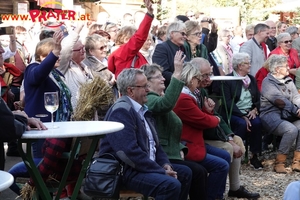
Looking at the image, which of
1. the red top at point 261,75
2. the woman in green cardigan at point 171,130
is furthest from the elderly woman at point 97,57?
the red top at point 261,75

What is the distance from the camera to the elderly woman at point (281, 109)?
8.22 meters

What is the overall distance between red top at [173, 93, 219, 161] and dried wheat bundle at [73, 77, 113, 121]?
35.6 inches

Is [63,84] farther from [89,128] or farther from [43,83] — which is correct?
[89,128]

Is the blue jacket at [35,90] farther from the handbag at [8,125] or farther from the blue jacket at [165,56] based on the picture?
the blue jacket at [165,56]

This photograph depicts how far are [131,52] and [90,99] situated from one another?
1.98 meters

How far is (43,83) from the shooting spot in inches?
207

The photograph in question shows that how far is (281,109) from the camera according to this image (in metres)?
8.40

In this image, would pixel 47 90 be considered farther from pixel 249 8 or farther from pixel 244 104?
pixel 249 8

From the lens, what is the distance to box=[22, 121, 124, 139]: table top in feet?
12.5

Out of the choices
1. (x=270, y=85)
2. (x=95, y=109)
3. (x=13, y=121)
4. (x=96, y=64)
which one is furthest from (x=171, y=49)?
(x=13, y=121)

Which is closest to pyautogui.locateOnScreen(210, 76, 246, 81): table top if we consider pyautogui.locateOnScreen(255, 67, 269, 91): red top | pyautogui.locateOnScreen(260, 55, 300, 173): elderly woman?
pyautogui.locateOnScreen(260, 55, 300, 173): elderly woman

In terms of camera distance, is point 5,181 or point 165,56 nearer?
point 5,181

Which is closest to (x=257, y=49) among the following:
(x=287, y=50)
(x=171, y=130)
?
(x=287, y=50)

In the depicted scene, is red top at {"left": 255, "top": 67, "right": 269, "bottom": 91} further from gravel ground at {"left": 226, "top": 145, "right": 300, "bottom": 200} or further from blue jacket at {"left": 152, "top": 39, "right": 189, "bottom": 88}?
blue jacket at {"left": 152, "top": 39, "right": 189, "bottom": 88}
